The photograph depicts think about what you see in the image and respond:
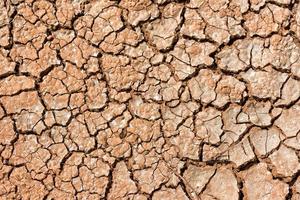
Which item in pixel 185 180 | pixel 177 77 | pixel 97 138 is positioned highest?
pixel 177 77

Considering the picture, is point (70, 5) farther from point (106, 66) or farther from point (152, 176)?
point (152, 176)

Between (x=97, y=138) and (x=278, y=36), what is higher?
(x=278, y=36)

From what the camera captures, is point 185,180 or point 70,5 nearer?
point 185,180

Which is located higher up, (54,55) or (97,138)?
(54,55)

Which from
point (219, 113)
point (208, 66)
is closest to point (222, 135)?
point (219, 113)

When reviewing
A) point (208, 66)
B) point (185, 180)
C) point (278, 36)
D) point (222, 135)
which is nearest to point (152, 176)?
point (185, 180)

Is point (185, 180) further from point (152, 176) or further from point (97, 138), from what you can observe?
point (97, 138)
